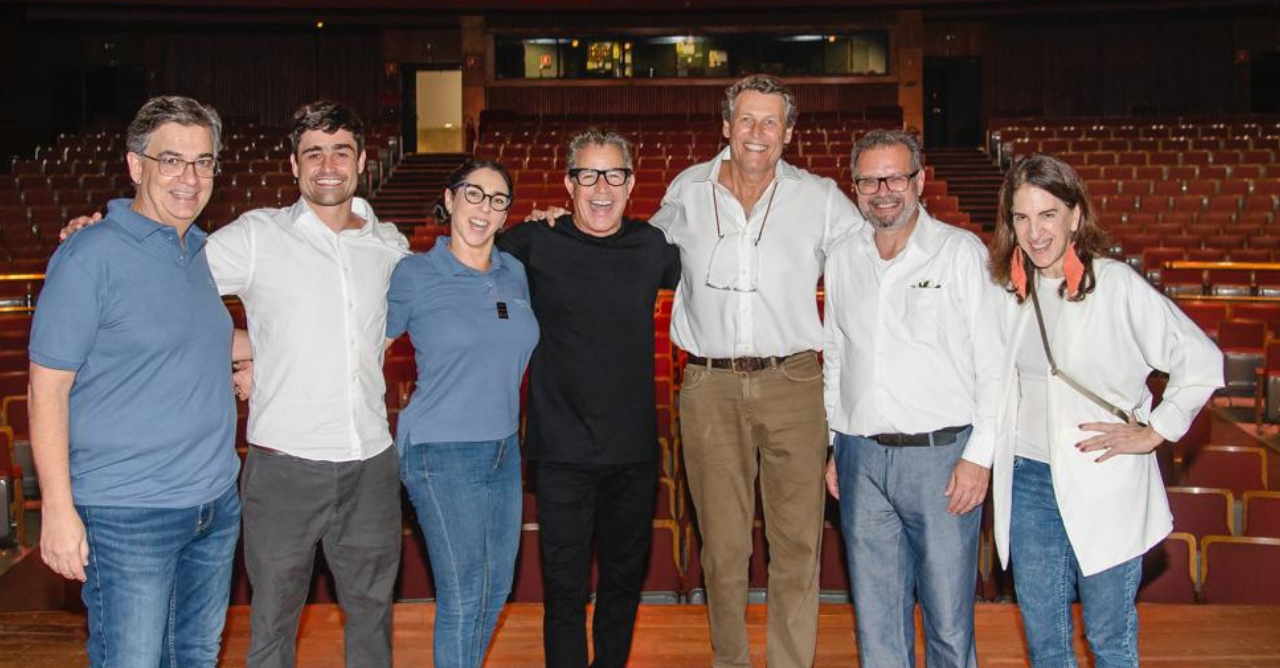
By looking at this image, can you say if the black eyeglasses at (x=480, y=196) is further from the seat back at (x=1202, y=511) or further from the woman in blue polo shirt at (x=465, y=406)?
the seat back at (x=1202, y=511)

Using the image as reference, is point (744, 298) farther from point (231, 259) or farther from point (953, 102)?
point (953, 102)

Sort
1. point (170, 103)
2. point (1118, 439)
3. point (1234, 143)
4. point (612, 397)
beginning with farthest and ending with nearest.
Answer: point (1234, 143)
point (612, 397)
point (1118, 439)
point (170, 103)

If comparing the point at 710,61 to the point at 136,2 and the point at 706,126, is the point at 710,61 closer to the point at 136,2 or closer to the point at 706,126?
the point at 706,126

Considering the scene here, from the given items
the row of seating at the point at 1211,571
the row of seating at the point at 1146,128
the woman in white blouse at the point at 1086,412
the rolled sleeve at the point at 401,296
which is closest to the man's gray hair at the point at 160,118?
the rolled sleeve at the point at 401,296

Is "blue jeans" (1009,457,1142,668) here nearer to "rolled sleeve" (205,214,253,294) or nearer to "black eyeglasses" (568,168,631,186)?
"black eyeglasses" (568,168,631,186)

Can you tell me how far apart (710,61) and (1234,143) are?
6.98 meters

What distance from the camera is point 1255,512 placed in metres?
3.83

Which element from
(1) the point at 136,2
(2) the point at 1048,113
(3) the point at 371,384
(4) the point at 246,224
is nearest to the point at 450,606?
(3) the point at 371,384

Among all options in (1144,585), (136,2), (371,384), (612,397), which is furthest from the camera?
(136,2)

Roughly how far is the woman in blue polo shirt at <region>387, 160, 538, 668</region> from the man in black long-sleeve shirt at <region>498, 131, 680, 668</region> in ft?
0.44

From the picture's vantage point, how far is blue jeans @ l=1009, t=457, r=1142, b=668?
2352 mm

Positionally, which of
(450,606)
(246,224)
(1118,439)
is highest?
(246,224)

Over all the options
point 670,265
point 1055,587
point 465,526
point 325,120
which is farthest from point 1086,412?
point 325,120

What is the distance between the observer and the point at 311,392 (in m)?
2.42
